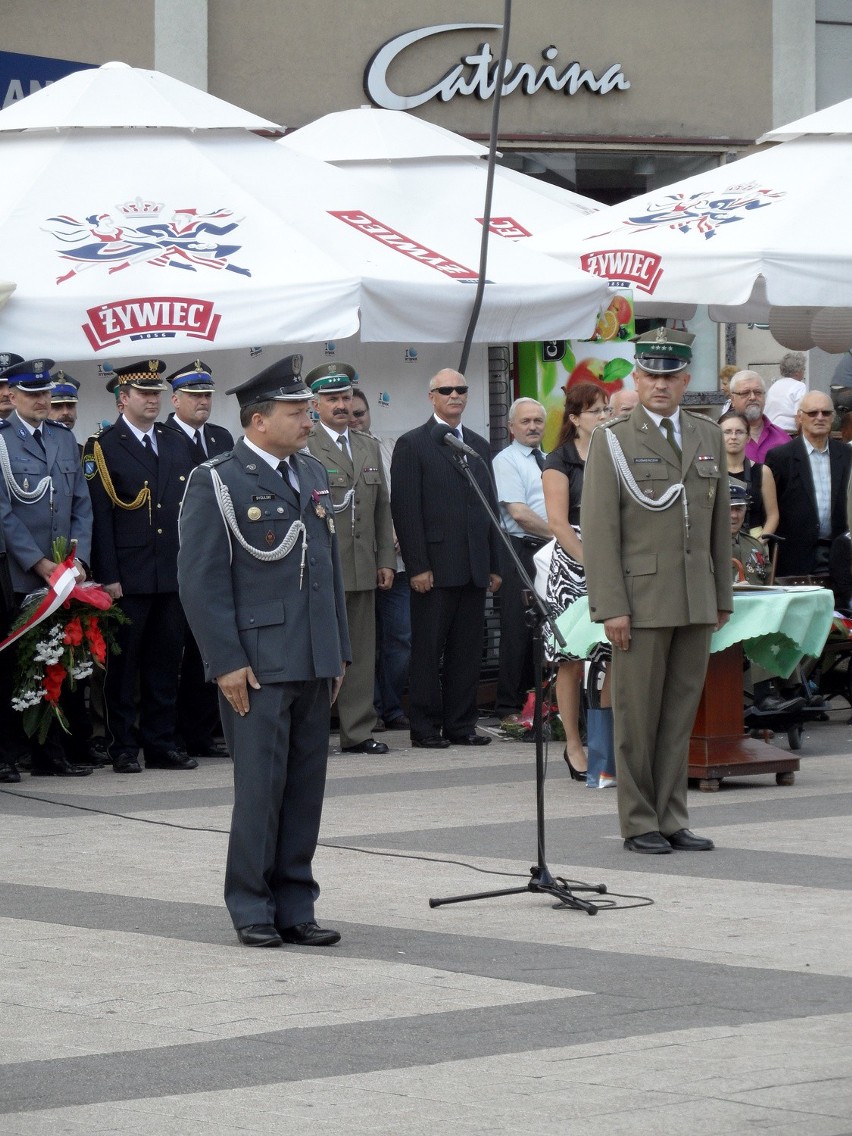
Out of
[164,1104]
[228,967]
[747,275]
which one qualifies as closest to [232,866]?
[228,967]

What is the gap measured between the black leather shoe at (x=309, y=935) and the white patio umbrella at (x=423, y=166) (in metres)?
8.78

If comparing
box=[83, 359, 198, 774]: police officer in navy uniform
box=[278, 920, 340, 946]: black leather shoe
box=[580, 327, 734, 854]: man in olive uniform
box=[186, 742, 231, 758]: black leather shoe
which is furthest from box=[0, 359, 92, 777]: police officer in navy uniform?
box=[278, 920, 340, 946]: black leather shoe

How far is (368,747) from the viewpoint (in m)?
13.2

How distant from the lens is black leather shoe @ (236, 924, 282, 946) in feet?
23.9

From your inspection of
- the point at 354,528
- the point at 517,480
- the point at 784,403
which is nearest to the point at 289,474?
the point at 354,528

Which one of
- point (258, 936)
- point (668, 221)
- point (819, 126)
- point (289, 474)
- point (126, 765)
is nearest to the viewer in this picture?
point (258, 936)

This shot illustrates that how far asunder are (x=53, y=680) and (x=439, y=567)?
277cm

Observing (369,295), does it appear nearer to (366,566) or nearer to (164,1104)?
(366,566)

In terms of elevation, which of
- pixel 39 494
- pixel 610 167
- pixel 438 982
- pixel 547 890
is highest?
pixel 610 167

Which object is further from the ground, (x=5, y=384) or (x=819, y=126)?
(x=819, y=126)

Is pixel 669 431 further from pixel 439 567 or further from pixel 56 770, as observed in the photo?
pixel 56 770

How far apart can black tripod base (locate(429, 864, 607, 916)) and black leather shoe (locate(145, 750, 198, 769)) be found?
463 centimetres

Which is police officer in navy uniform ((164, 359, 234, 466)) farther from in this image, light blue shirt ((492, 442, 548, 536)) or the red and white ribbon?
light blue shirt ((492, 442, 548, 536))

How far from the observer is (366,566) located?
13.2m
